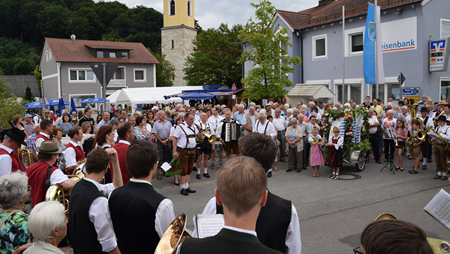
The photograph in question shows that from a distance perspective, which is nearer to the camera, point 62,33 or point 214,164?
point 214,164

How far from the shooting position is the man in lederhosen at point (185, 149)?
9.20m

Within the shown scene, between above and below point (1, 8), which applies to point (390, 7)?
below

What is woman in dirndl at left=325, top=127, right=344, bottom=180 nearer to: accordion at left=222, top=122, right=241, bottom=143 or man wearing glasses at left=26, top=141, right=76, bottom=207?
accordion at left=222, top=122, right=241, bottom=143

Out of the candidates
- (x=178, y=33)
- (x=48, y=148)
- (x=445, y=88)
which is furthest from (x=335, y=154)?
(x=178, y=33)

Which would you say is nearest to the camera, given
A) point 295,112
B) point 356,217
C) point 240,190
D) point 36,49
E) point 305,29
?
point 240,190

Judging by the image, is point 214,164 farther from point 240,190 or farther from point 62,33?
point 62,33

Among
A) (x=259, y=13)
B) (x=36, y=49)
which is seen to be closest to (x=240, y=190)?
(x=259, y=13)

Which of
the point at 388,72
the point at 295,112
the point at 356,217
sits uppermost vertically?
the point at 388,72

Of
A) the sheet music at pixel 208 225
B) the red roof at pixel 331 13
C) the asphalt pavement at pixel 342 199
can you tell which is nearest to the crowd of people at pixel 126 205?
the sheet music at pixel 208 225

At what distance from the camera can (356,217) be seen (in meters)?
7.05

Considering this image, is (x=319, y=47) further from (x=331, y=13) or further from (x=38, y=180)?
(x=38, y=180)

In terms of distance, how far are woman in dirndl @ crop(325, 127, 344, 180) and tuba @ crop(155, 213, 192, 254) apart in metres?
9.17

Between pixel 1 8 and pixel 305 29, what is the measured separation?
87.8 m

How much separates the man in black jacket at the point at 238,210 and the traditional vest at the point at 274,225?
2.65ft
